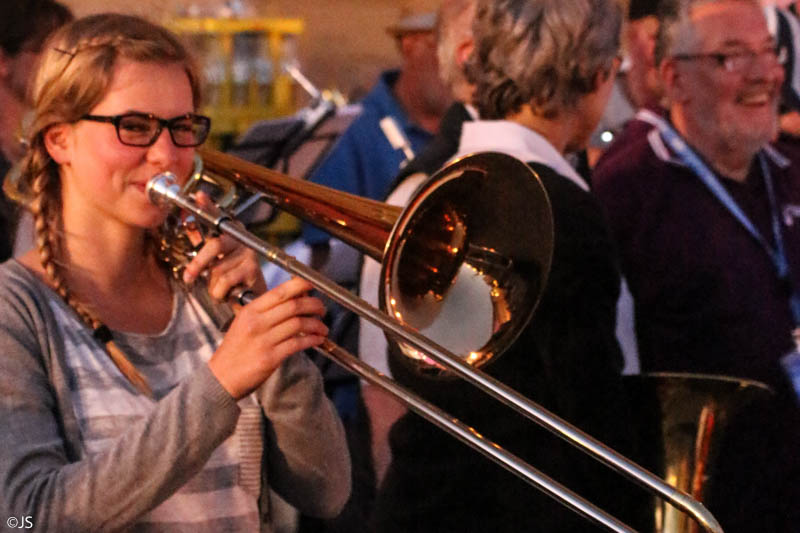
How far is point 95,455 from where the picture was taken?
67.3 inches

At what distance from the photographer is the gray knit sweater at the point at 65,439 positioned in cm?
167

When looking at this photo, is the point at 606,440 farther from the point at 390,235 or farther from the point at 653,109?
the point at 653,109

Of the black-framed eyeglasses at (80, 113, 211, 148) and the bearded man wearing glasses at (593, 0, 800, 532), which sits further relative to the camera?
the bearded man wearing glasses at (593, 0, 800, 532)

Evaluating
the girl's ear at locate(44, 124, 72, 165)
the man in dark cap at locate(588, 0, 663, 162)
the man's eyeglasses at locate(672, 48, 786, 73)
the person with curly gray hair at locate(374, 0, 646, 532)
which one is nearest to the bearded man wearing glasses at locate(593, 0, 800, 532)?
the man's eyeglasses at locate(672, 48, 786, 73)

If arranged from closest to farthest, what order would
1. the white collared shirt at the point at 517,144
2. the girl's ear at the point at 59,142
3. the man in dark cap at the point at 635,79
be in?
the girl's ear at the point at 59,142 < the white collared shirt at the point at 517,144 < the man in dark cap at the point at 635,79

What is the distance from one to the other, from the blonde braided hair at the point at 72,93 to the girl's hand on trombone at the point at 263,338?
0.64ft

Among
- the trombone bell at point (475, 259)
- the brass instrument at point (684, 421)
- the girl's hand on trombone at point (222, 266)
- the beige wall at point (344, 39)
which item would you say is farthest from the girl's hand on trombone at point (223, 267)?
the beige wall at point (344, 39)

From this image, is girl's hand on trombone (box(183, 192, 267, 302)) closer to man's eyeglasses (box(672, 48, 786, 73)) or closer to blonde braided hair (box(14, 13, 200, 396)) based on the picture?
blonde braided hair (box(14, 13, 200, 396))

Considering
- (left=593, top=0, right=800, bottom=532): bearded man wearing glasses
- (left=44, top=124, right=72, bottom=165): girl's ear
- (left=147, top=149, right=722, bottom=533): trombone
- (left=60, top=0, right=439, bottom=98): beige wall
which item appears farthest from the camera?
(left=60, top=0, right=439, bottom=98): beige wall

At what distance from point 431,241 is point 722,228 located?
1.22 meters

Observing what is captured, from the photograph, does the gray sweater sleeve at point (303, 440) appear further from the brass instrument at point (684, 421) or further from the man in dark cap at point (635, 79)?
the man in dark cap at point (635, 79)

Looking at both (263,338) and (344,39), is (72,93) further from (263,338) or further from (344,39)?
(344,39)

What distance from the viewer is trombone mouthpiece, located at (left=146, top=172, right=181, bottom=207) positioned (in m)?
1.87

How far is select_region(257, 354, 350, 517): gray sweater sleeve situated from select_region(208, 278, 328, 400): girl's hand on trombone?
206 millimetres
